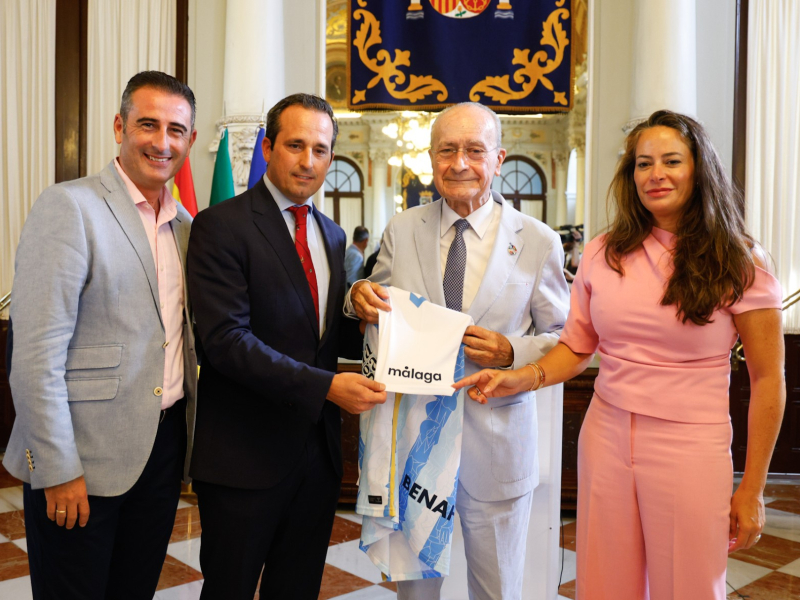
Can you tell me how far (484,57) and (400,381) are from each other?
3.87 metres

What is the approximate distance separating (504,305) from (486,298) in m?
0.06

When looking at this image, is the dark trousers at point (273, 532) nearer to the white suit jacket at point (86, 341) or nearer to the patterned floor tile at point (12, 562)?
the white suit jacket at point (86, 341)

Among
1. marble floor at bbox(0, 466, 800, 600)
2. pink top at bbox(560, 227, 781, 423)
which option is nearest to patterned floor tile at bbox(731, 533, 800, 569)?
marble floor at bbox(0, 466, 800, 600)

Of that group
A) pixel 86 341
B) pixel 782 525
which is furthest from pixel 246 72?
pixel 782 525

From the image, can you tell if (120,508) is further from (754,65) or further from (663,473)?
(754,65)

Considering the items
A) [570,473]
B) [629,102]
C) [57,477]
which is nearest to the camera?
[57,477]

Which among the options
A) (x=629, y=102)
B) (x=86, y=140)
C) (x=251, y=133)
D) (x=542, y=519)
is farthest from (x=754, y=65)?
(x=86, y=140)

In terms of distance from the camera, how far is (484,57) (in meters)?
5.05

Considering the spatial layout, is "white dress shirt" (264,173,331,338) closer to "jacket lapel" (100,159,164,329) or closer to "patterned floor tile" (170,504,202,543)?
"jacket lapel" (100,159,164,329)

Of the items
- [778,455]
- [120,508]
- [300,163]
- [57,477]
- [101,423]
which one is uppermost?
[300,163]

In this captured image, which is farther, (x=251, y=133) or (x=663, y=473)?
(x=251, y=133)

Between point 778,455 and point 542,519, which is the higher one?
point 542,519

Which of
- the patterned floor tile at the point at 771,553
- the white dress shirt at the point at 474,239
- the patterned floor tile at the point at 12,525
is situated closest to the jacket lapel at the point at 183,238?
the white dress shirt at the point at 474,239

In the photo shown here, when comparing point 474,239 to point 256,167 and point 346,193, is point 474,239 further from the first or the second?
point 346,193
